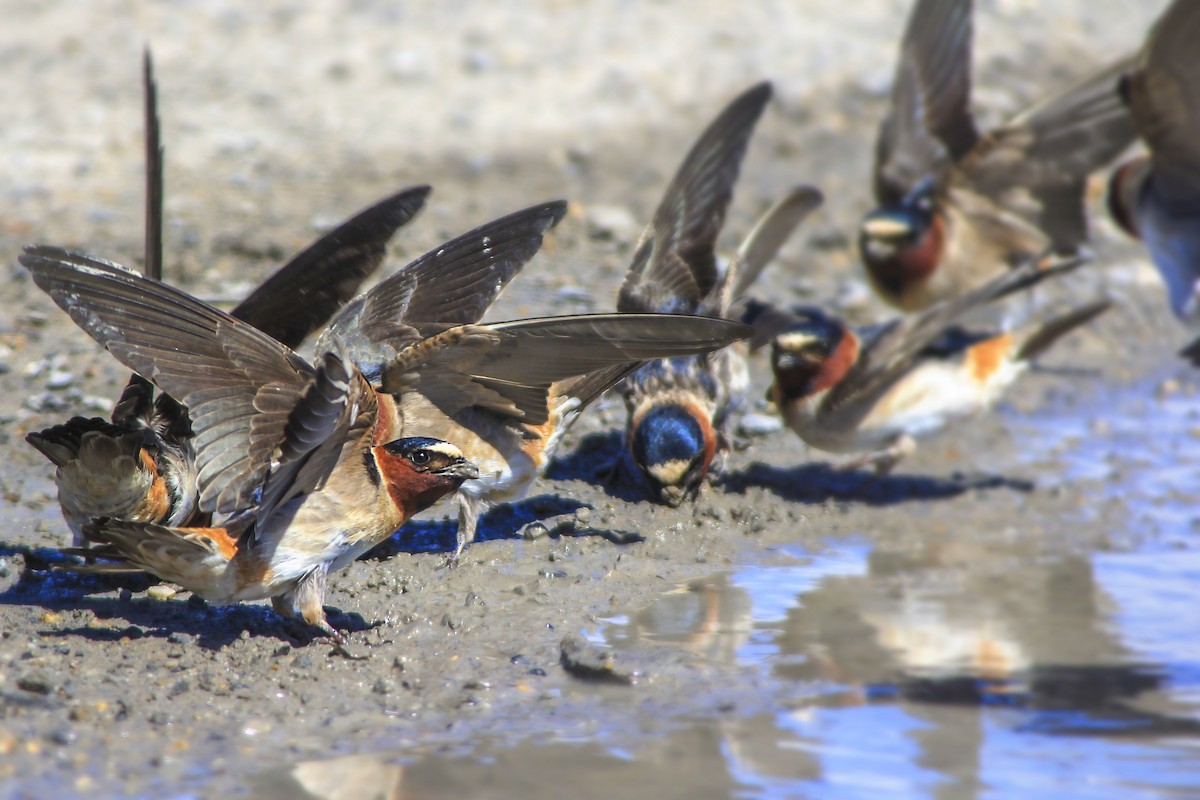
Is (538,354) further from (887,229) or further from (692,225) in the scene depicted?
(887,229)

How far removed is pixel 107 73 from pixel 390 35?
2171 millimetres

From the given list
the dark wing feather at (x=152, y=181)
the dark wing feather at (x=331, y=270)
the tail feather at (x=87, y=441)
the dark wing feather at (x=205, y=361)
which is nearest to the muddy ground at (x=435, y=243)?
the tail feather at (x=87, y=441)

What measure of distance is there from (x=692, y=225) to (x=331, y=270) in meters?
2.02

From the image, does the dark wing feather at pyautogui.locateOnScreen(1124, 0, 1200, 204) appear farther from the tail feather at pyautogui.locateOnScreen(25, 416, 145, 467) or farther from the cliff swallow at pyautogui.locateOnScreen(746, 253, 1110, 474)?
the tail feather at pyautogui.locateOnScreen(25, 416, 145, 467)

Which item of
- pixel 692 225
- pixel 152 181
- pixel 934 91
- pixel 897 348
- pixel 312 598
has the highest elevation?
pixel 934 91

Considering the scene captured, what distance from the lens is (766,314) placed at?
6961 mm

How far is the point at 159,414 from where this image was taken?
5523 mm

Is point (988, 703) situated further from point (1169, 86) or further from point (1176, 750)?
point (1169, 86)

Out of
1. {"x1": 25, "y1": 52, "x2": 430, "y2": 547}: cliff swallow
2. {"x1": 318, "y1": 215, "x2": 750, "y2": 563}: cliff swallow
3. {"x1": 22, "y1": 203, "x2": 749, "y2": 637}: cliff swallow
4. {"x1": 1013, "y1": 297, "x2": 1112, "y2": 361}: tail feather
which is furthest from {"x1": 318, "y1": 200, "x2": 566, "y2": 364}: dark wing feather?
{"x1": 1013, "y1": 297, "x2": 1112, "y2": 361}: tail feather

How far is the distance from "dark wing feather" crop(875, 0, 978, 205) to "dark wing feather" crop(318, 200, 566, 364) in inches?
144

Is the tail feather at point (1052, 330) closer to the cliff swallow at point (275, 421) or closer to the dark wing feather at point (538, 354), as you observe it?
the dark wing feather at point (538, 354)

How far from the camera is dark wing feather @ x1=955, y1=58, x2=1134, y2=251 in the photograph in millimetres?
7988

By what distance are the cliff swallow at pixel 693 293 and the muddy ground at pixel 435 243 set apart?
0.28 metres

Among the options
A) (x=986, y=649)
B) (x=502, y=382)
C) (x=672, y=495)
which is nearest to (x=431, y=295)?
(x=502, y=382)
